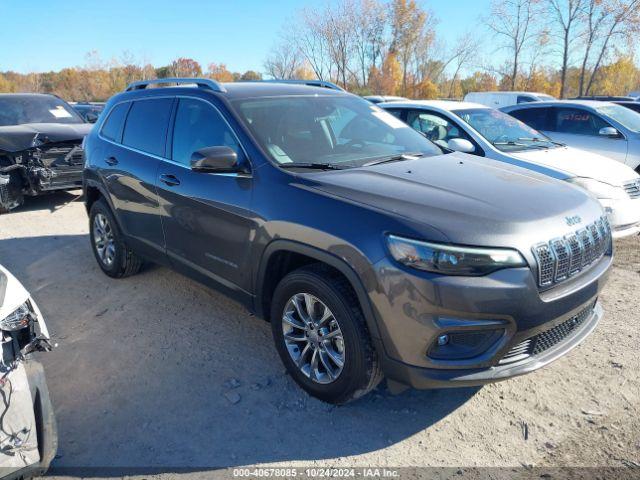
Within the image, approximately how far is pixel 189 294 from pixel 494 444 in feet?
9.76

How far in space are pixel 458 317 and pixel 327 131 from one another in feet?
6.21

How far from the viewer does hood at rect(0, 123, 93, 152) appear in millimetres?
7551

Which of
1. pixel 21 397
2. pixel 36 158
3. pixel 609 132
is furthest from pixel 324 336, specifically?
pixel 609 132

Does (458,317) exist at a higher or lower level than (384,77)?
lower

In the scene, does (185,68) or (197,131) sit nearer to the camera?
(197,131)

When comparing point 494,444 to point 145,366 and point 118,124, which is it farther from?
point 118,124

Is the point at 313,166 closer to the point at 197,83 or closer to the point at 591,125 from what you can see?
the point at 197,83

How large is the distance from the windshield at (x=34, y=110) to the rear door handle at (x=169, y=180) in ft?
20.1

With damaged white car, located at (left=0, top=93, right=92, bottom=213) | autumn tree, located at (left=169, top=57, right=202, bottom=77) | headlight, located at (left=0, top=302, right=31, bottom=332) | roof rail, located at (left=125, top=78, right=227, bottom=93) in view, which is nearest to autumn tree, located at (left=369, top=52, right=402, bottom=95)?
autumn tree, located at (left=169, top=57, right=202, bottom=77)

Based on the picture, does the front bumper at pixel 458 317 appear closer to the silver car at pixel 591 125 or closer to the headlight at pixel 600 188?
the headlight at pixel 600 188

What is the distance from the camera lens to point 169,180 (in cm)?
380

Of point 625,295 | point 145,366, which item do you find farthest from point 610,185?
point 145,366

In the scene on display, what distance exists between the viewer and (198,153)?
3152 millimetres

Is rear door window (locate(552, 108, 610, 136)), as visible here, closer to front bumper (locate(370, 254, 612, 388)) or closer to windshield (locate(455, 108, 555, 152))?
windshield (locate(455, 108, 555, 152))
